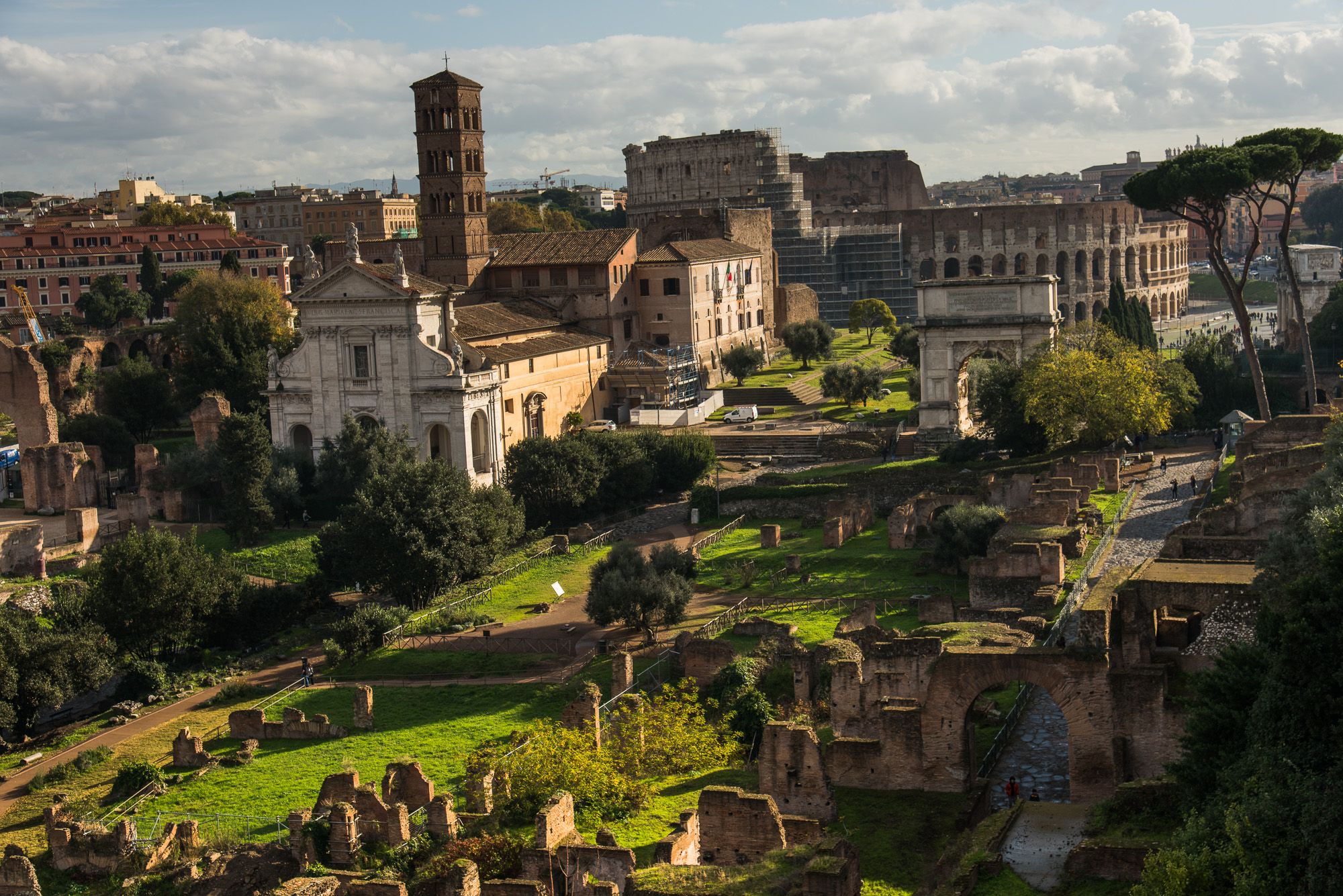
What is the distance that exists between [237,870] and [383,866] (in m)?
2.47

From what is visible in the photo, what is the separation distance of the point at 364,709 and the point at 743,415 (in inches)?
1260

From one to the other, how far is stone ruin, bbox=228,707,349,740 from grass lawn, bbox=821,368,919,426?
31.5m

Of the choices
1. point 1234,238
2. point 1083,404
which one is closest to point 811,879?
point 1083,404

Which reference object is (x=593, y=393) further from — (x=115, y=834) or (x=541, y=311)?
(x=115, y=834)

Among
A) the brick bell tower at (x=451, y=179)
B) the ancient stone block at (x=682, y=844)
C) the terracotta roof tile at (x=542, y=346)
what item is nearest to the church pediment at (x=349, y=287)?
the terracotta roof tile at (x=542, y=346)

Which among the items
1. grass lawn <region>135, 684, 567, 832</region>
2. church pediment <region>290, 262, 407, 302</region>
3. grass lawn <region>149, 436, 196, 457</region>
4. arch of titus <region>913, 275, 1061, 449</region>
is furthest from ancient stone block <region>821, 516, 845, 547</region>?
grass lawn <region>149, 436, 196, 457</region>

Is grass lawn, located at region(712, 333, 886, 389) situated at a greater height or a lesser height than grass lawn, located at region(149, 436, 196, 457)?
greater

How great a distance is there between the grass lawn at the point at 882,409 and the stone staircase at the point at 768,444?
143 inches

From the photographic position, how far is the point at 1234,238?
166 metres

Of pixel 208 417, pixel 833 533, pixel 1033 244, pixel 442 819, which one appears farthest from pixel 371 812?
pixel 1033 244

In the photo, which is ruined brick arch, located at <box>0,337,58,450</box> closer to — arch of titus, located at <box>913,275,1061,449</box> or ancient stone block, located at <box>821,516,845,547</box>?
ancient stone block, located at <box>821,516,845,547</box>

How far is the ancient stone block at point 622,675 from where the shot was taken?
27953 mm

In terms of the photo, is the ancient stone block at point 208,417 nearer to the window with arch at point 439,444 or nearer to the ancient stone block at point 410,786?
the window with arch at point 439,444

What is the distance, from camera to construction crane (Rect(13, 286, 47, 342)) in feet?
220
